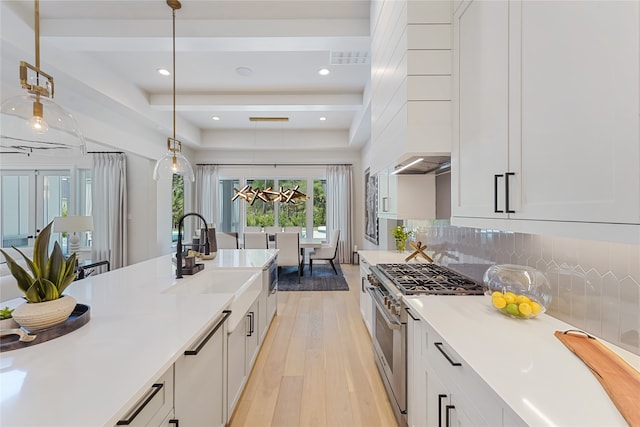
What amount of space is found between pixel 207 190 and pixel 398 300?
20.7ft

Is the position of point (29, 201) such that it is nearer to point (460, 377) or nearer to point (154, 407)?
point (154, 407)

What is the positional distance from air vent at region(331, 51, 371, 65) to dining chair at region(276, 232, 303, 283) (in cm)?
319

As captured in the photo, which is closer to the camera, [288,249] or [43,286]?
[43,286]

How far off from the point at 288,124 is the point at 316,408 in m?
5.29

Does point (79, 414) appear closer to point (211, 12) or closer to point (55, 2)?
point (211, 12)

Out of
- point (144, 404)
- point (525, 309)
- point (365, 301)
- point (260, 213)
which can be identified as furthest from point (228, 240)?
point (525, 309)

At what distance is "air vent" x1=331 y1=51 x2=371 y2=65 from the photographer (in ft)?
10.2

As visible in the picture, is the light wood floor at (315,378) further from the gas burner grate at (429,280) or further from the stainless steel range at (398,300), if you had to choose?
the gas burner grate at (429,280)

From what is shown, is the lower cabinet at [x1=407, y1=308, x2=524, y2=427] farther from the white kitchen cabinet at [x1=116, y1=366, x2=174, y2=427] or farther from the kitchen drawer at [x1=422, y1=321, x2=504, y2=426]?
the white kitchen cabinet at [x1=116, y1=366, x2=174, y2=427]

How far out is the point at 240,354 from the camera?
1.95m

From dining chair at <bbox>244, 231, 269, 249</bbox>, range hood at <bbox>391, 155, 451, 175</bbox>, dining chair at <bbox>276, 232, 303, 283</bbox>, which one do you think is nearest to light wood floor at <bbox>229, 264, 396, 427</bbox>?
range hood at <bbox>391, 155, 451, 175</bbox>

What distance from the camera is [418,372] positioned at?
4.82 feet

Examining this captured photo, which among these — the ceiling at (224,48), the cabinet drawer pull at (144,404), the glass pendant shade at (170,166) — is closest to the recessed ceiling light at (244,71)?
the ceiling at (224,48)

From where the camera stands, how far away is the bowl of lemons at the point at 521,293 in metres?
1.22
